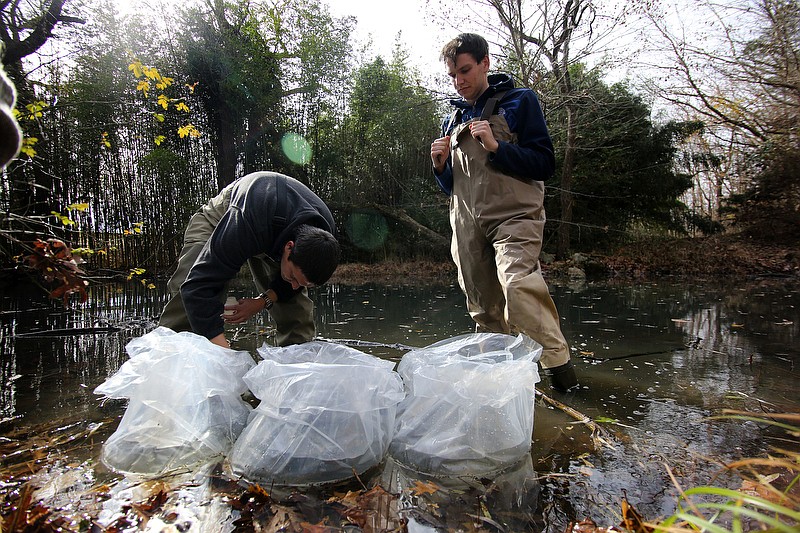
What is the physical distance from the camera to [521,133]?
2330 millimetres

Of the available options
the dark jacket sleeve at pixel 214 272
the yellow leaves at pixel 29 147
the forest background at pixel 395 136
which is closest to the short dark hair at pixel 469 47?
the dark jacket sleeve at pixel 214 272

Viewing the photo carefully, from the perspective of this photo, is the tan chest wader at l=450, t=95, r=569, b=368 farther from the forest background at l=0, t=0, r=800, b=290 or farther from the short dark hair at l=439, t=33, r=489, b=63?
the forest background at l=0, t=0, r=800, b=290

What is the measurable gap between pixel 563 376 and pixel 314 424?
1369 millimetres

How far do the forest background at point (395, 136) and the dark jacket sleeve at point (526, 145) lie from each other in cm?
689

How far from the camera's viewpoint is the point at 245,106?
10.5m

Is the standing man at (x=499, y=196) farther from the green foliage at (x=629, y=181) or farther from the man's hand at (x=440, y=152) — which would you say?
the green foliage at (x=629, y=181)

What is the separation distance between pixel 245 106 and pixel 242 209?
32.0 feet

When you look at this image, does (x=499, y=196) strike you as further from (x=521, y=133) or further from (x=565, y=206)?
(x=565, y=206)

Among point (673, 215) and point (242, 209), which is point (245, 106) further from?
point (673, 215)

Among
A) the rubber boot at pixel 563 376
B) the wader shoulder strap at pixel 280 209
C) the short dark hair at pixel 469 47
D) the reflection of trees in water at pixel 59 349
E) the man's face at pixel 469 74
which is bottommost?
the reflection of trees in water at pixel 59 349

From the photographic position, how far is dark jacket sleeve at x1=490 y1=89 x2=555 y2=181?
7.25ft

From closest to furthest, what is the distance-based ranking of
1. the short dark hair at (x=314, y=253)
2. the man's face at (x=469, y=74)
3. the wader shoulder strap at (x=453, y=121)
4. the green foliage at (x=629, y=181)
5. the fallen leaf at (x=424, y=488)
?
1. the fallen leaf at (x=424, y=488)
2. the short dark hair at (x=314, y=253)
3. the man's face at (x=469, y=74)
4. the wader shoulder strap at (x=453, y=121)
5. the green foliage at (x=629, y=181)

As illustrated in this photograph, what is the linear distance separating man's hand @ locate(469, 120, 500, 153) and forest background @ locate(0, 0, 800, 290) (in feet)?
23.3

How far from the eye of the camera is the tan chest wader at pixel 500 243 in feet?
6.92
